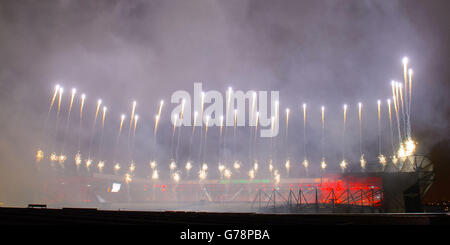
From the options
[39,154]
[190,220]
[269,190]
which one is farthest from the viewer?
[269,190]

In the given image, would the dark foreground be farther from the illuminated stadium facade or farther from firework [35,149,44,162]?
firework [35,149,44,162]

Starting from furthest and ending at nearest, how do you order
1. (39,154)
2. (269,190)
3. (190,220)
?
(269,190) < (39,154) < (190,220)

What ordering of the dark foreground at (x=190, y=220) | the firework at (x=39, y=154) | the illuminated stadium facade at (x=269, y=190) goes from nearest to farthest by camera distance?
1. the dark foreground at (x=190, y=220)
2. the illuminated stadium facade at (x=269, y=190)
3. the firework at (x=39, y=154)

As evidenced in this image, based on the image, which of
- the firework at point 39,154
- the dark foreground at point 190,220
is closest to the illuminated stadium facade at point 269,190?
the firework at point 39,154

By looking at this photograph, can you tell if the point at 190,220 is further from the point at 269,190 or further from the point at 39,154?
the point at 269,190

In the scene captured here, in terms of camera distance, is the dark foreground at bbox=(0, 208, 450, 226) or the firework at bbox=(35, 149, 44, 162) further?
the firework at bbox=(35, 149, 44, 162)

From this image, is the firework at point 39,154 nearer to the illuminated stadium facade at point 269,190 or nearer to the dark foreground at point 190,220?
the illuminated stadium facade at point 269,190

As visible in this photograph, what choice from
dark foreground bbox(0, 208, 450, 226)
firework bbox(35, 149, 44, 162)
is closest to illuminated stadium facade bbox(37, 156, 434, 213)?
firework bbox(35, 149, 44, 162)

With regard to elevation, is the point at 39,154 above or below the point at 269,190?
above

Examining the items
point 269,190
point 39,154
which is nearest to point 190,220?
point 39,154

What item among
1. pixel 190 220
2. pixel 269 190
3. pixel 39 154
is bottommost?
pixel 269 190

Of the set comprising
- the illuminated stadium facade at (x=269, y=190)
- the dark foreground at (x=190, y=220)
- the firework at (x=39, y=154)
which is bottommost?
the illuminated stadium facade at (x=269, y=190)
